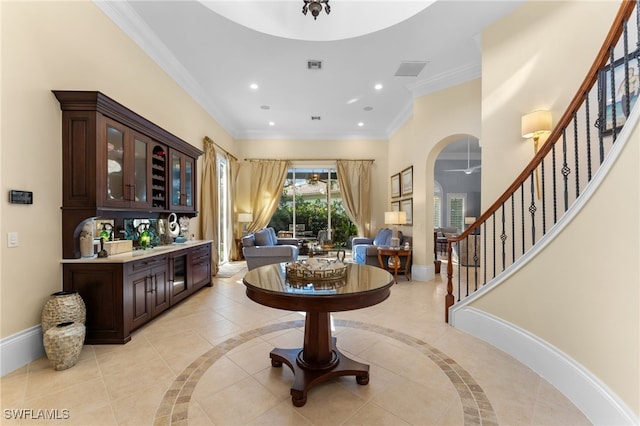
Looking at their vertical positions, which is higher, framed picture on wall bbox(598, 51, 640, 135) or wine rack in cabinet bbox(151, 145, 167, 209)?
framed picture on wall bbox(598, 51, 640, 135)

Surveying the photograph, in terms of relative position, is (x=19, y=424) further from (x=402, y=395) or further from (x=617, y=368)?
(x=617, y=368)

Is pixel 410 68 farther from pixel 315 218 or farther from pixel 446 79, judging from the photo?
pixel 315 218

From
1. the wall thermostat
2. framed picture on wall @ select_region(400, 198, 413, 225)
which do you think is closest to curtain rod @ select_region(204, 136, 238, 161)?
the wall thermostat

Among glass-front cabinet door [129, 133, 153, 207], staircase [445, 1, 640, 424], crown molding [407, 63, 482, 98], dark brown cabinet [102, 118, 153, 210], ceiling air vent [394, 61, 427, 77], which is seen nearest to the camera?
staircase [445, 1, 640, 424]

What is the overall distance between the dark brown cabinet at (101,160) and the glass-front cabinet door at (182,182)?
17.1 inches

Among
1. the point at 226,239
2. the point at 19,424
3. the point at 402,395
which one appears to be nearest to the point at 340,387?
the point at 402,395

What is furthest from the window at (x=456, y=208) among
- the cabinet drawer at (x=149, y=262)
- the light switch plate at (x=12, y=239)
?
the light switch plate at (x=12, y=239)

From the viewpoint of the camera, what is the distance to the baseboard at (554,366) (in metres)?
1.54

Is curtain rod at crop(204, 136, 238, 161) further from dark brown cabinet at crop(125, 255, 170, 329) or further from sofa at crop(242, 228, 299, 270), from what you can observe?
dark brown cabinet at crop(125, 255, 170, 329)

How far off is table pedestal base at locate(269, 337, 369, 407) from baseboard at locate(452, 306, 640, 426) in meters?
1.35

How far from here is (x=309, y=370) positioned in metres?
1.99

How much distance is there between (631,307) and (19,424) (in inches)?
139

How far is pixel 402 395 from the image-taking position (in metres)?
1.89

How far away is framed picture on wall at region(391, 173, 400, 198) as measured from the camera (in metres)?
6.59
